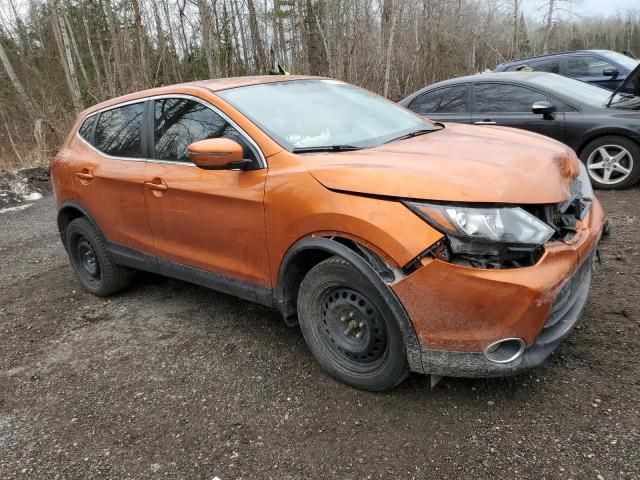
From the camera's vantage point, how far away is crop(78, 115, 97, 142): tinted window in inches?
174

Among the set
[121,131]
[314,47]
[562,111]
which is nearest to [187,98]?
[121,131]

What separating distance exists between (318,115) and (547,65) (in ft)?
28.0

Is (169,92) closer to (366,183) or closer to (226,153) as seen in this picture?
(226,153)

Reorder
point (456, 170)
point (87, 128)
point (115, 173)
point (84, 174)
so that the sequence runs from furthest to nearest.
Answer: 1. point (87, 128)
2. point (84, 174)
3. point (115, 173)
4. point (456, 170)

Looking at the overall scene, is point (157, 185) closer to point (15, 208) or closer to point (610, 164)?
point (610, 164)

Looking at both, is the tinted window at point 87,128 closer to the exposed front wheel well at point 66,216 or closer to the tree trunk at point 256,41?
the exposed front wheel well at point 66,216

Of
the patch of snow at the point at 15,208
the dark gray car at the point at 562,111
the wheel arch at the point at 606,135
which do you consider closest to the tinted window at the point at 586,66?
the dark gray car at the point at 562,111

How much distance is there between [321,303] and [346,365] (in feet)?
1.20

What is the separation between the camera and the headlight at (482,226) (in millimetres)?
2240

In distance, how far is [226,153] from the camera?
286cm

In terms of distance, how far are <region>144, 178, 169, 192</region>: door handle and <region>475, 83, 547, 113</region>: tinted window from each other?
477 centimetres

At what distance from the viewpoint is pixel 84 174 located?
13.9 feet

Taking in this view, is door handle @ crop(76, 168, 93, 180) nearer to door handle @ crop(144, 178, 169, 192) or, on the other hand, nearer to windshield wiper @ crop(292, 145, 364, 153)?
door handle @ crop(144, 178, 169, 192)

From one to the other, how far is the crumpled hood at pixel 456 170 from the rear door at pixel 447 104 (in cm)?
Answer: 400
